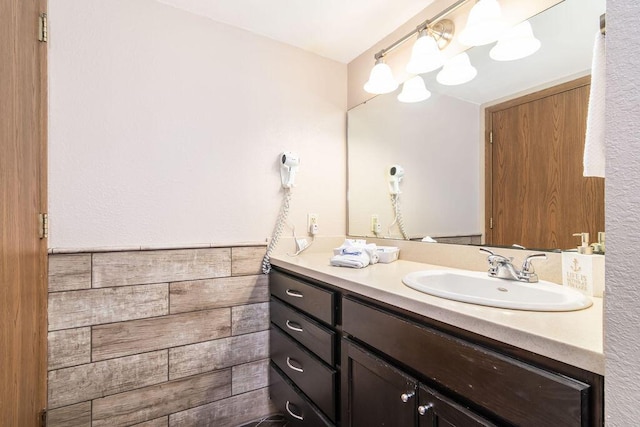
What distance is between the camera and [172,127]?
1.54 m

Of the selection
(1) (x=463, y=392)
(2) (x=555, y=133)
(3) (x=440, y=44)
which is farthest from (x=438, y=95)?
(1) (x=463, y=392)

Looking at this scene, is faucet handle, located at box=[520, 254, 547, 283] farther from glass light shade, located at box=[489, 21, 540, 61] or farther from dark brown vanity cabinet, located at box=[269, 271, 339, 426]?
glass light shade, located at box=[489, 21, 540, 61]

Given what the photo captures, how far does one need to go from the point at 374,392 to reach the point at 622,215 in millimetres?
824

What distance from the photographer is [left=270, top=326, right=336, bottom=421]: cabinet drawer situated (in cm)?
118

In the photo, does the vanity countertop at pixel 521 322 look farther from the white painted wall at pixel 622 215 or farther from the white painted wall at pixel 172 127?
the white painted wall at pixel 172 127

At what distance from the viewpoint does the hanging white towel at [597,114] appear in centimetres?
56

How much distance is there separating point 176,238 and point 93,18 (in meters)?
1.07

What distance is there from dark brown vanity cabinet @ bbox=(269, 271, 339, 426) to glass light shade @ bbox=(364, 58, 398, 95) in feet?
3.97

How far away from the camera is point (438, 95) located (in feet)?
5.26

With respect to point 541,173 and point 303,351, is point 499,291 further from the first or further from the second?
point 303,351

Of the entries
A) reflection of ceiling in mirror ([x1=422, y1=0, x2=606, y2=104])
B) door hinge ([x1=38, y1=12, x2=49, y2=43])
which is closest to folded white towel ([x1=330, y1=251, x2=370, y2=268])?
reflection of ceiling in mirror ([x1=422, y1=0, x2=606, y2=104])

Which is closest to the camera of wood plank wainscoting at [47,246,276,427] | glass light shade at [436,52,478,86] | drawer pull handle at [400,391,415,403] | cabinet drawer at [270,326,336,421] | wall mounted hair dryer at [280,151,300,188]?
drawer pull handle at [400,391,415,403]

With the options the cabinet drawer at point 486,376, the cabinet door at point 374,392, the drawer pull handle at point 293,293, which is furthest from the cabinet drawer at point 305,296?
the cabinet drawer at point 486,376

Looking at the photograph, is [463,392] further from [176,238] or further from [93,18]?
[93,18]
